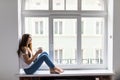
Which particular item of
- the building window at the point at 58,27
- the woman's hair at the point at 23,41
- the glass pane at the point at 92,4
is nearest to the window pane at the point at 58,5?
the building window at the point at 58,27

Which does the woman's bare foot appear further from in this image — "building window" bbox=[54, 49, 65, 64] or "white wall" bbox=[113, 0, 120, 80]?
"white wall" bbox=[113, 0, 120, 80]

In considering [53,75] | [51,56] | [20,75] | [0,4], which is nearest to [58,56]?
[51,56]

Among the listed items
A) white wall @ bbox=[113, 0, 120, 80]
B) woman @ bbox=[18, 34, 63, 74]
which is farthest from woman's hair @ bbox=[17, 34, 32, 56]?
white wall @ bbox=[113, 0, 120, 80]

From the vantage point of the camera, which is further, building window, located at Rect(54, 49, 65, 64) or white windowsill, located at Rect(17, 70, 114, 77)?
building window, located at Rect(54, 49, 65, 64)

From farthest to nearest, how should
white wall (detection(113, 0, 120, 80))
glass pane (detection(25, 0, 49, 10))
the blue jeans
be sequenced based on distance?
glass pane (detection(25, 0, 49, 10)) < white wall (detection(113, 0, 120, 80)) < the blue jeans

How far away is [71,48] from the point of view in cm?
461

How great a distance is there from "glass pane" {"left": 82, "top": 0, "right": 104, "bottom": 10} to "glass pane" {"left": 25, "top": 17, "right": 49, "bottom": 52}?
84 cm

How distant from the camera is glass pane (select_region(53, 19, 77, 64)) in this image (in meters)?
4.57

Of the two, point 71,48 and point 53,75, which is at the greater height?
point 71,48

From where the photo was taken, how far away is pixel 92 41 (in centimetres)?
461

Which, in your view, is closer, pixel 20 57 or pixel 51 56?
pixel 20 57

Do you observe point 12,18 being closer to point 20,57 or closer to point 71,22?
point 20,57

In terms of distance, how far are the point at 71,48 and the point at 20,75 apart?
1181mm

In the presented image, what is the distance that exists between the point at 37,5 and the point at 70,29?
2.70 feet
